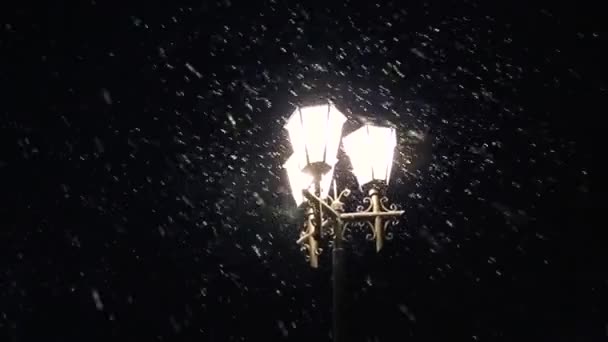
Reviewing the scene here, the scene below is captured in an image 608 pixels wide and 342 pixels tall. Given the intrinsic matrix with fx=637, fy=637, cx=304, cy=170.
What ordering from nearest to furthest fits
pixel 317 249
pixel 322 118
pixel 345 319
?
pixel 345 319 < pixel 322 118 < pixel 317 249

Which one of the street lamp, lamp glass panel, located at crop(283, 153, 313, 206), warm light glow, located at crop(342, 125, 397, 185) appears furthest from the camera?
warm light glow, located at crop(342, 125, 397, 185)

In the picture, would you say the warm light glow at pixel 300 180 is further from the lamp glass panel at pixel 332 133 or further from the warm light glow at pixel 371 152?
the warm light glow at pixel 371 152

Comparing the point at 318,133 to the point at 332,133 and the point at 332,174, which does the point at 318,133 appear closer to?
the point at 332,133

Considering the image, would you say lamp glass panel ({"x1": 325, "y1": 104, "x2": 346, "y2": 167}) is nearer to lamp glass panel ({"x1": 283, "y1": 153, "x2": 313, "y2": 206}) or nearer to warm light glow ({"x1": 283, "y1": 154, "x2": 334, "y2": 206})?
warm light glow ({"x1": 283, "y1": 154, "x2": 334, "y2": 206})

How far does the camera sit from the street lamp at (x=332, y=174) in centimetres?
496

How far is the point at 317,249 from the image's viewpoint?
5.54 metres

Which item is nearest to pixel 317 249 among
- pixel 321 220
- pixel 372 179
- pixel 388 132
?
pixel 321 220

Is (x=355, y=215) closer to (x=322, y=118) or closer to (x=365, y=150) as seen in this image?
(x=365, y=150)

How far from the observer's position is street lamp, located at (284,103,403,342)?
4957 mm

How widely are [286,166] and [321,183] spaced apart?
91cm

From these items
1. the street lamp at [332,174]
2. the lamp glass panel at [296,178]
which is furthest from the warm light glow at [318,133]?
the lamp glass panel at [296,178]

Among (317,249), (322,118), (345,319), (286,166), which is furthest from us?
(286,166)

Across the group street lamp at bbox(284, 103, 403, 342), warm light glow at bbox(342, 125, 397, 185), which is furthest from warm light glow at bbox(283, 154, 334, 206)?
warm light glow at bbox(342, 125, 397, 185)

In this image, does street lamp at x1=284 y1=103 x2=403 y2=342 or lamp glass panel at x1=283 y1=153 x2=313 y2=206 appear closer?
street lamp at x1=284 y1=103 x2=403 y2=342
